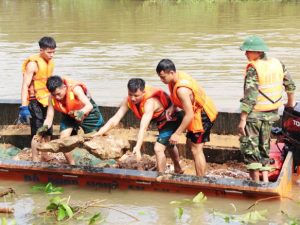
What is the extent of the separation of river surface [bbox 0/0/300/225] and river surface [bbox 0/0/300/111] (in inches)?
0.9

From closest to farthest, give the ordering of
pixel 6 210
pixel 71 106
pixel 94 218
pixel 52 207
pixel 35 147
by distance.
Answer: pixel 94 218
pixel 52 207
pixel 6 210
pixel 71 106
pixel 35 147

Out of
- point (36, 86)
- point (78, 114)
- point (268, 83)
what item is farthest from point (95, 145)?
point (268, 83)

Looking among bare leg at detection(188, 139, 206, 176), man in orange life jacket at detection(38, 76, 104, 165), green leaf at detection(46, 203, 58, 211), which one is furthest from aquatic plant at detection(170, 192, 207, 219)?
man in orange life jacket at detection(38, 76, 104, 165)

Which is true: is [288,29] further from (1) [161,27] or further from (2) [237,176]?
(2) [237,176]

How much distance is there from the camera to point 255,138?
602 centimetres

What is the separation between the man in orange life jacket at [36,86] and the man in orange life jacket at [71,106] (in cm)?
54

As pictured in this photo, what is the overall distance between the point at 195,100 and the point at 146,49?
32.4 ft

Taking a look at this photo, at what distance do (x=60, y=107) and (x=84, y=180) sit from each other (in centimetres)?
82

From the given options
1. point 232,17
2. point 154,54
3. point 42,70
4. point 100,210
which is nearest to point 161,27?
point 232,17

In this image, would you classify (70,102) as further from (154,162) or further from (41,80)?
(154,162)

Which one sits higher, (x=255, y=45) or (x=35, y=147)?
(x=255, y=45)

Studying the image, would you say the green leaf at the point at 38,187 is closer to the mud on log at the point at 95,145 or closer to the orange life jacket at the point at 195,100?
the mud on log at the point at 95,145

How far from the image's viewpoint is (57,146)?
6430mm

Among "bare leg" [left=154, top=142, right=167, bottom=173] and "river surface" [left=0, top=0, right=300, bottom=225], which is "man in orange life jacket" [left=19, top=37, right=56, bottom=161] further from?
"bare leg" [left=154, top=142, right=167, bottom=173]
